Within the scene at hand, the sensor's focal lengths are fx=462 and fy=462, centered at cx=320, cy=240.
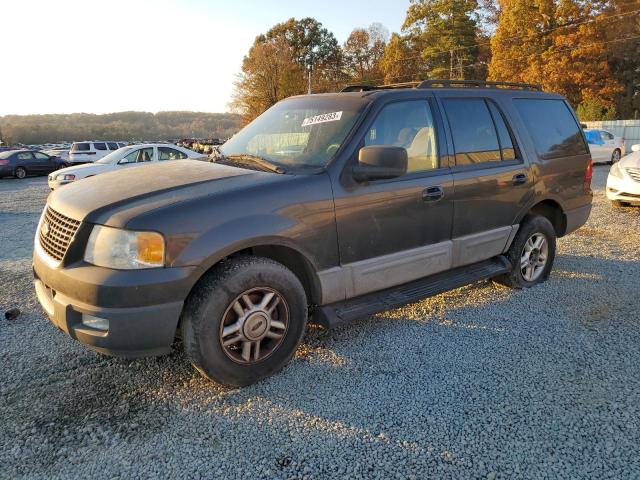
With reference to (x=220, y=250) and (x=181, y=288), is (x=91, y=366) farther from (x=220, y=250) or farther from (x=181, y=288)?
(x=220, y=250)

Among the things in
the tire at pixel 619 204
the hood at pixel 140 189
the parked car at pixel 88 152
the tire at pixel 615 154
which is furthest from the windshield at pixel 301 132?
the parked car at pixel 88 152

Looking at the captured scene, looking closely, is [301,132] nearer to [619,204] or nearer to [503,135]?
[503,135]

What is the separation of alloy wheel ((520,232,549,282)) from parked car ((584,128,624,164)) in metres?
16.3

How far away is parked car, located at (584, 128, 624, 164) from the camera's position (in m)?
18.8

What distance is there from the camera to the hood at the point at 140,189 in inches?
105

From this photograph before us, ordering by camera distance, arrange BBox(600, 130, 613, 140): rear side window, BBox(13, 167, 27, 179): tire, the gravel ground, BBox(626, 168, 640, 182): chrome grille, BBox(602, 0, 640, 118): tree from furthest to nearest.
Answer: BBox(602, 0, 640, 118): tree, BBox(13, 167, 27, 179): tire, BBox(600, 130, 613, 140): rear side window, BBox(626, 168, 640, 182): chrome grille, the gravel ground

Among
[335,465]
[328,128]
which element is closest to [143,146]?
[328,128]

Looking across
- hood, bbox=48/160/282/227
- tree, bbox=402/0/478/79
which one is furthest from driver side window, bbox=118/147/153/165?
tree, bbox=402/0/478/79

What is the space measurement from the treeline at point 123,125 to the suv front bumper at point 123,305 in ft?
259

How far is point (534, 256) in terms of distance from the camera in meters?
4.86

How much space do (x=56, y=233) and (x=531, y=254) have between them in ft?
14.1

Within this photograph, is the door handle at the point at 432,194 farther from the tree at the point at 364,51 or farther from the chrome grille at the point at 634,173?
the tree at the point at 364,51

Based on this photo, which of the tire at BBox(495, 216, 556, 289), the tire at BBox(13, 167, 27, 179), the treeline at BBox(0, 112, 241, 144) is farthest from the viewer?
the treeline at BBox(0, 112, 241, 144)

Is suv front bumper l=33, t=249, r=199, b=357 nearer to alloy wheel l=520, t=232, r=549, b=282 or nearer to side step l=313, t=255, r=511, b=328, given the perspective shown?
side step l=313, t=255, r=511, b=328
